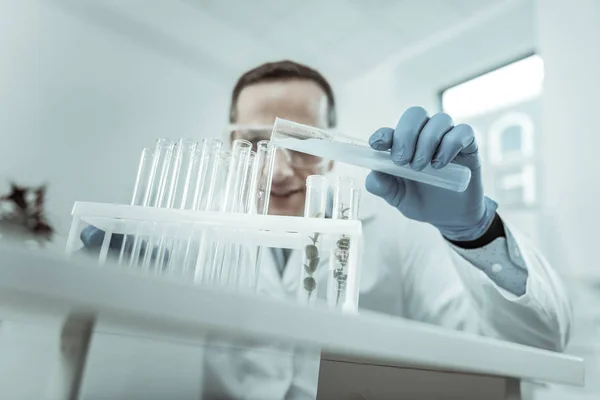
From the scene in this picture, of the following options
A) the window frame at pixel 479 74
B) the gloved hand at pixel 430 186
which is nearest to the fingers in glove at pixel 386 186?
the gloved hand at pixel 430 186

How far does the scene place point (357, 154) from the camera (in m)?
0.75

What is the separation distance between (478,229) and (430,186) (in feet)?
0.59

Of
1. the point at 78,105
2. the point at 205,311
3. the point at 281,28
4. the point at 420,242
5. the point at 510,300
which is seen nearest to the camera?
the point at 205,311

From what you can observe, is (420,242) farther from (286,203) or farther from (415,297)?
(286,203)

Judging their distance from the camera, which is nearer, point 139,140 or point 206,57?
point 139,140

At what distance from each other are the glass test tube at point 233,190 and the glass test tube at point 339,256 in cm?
17

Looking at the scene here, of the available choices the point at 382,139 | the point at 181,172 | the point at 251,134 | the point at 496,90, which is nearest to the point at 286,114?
the point at 251,134

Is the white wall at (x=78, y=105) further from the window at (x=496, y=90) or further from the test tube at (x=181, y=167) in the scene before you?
the window at (x=496, y=90)

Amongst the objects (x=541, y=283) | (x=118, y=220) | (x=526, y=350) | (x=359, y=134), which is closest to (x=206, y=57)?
(x=359, y=134)

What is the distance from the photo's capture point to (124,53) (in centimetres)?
180

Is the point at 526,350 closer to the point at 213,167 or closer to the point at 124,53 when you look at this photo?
the point at 213,167

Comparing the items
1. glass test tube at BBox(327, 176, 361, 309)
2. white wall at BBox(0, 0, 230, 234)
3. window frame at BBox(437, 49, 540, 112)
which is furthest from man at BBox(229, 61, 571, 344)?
window frame at BBox(437, 49, 540, 112)

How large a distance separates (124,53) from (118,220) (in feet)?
4.41

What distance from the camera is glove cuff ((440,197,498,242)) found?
100cm
